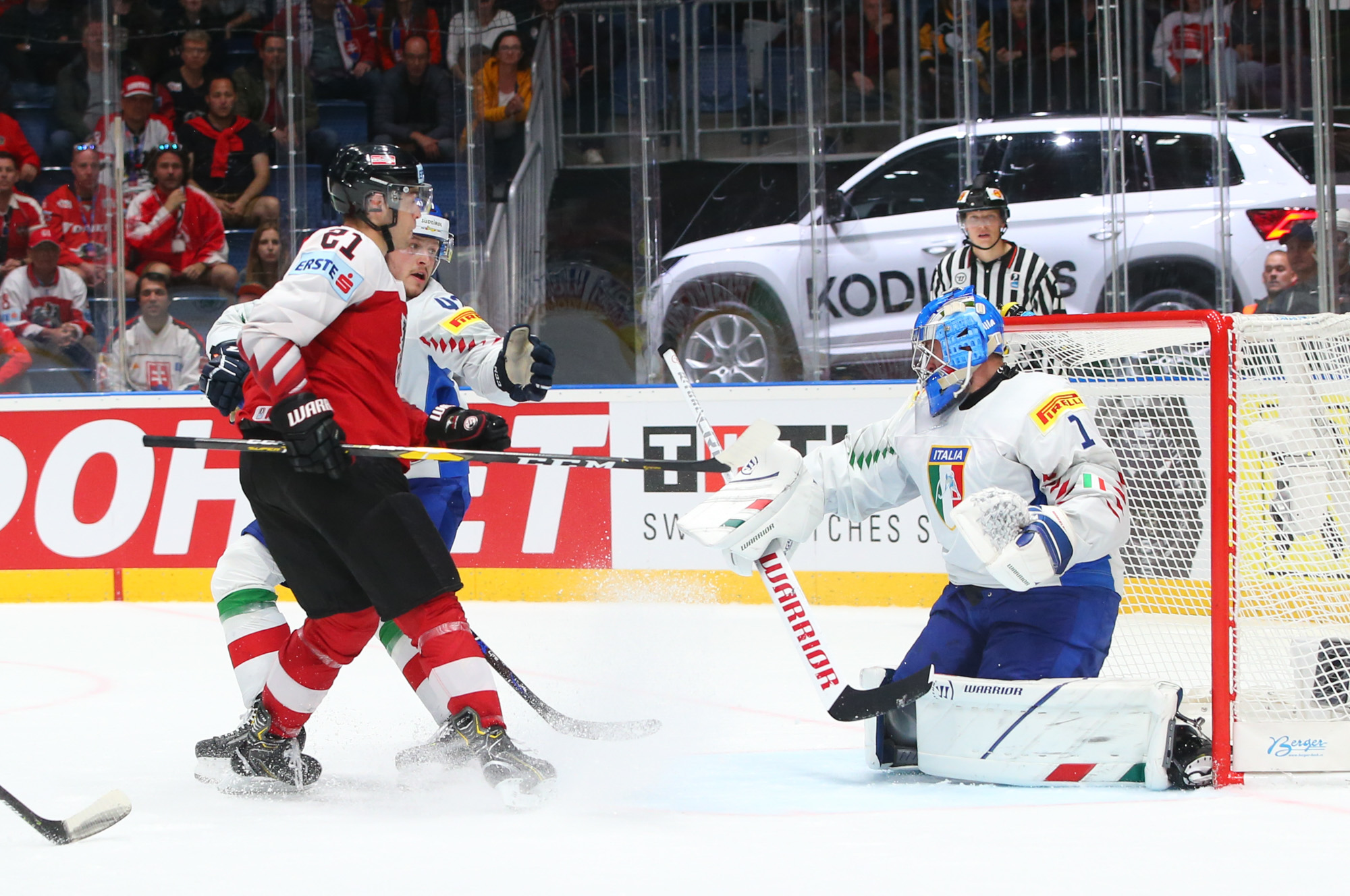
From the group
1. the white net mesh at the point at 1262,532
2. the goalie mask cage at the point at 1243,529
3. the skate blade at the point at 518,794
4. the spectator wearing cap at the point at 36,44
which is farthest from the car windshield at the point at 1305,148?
the spectator wearing cap at the point at 36,44

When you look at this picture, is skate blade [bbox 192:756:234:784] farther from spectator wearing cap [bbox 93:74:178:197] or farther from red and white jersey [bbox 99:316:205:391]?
spectator wearing cap [bbox 93:74:178:197]

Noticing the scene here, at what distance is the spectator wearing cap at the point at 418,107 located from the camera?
754 centimetres

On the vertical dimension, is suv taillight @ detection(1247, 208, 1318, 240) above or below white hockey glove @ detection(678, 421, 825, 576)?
above

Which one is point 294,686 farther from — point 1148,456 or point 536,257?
point 536,257

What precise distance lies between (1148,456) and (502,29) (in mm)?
4935

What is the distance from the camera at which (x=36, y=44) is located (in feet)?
25.9

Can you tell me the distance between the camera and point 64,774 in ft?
10.2

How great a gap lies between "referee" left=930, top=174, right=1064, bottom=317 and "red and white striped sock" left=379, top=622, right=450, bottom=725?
2533mm

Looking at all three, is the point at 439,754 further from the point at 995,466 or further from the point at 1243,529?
the point at 1243,529

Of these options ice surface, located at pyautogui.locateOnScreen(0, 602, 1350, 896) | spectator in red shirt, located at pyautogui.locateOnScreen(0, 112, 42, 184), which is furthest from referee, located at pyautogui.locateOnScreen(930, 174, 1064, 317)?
spectator in red shirt, located at pyautogui.locateOnScreen(0, 112, 42, 184)

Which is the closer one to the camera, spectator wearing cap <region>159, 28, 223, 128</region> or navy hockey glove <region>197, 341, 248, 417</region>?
navy hockey glove <region>197, 341, 248, 417</region>

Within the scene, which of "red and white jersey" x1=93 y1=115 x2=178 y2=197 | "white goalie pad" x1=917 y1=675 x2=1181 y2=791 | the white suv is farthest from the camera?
"red and white jersey" x1=93 y1=115 x2=178 y2=197

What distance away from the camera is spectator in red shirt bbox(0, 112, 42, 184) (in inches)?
296

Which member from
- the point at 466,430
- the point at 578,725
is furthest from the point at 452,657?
the point at 578,725
